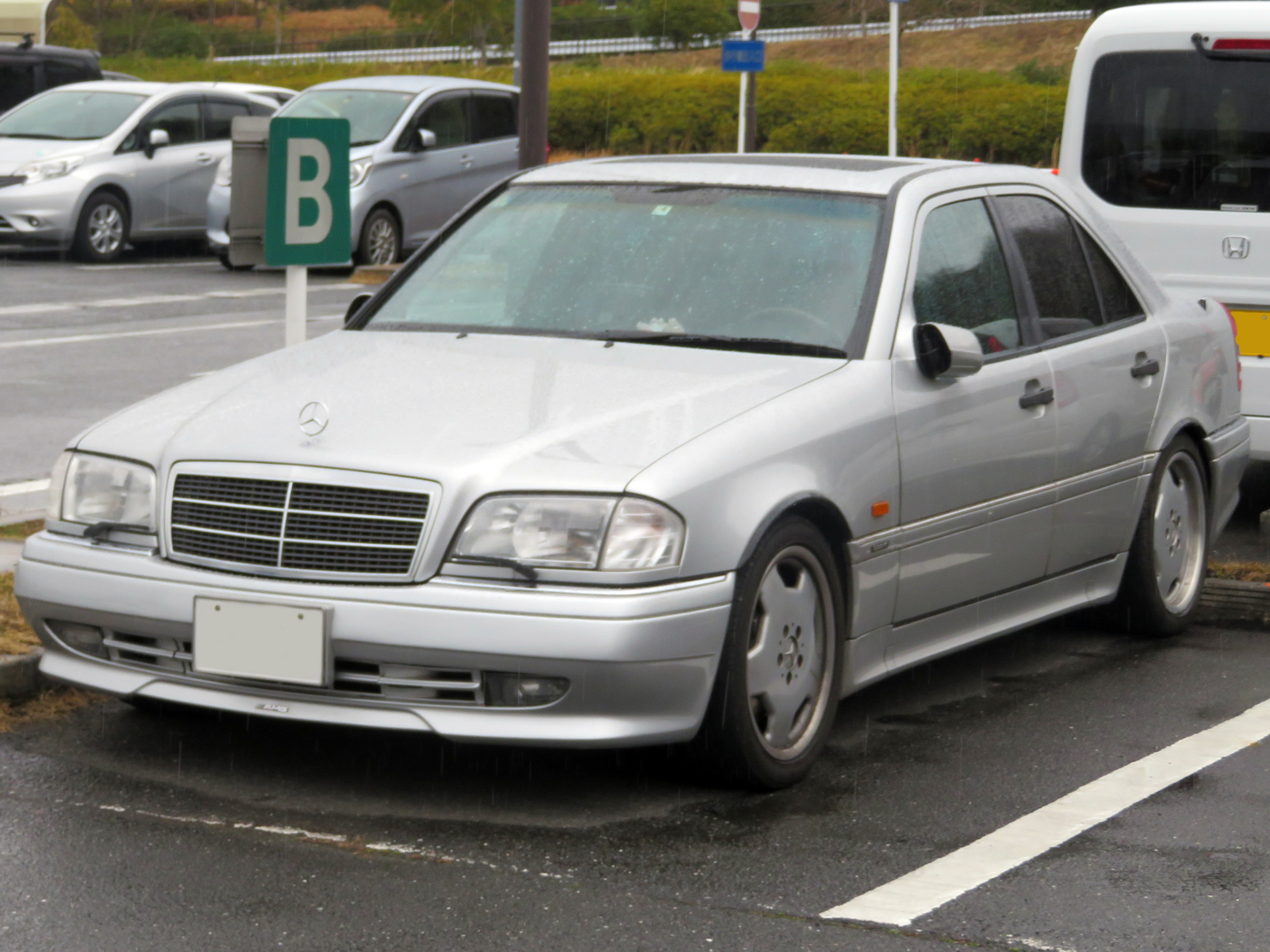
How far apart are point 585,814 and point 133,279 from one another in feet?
46.7

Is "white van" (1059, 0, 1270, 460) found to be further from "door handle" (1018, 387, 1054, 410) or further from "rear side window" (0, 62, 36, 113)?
"rear side window" (0, 62, 36, 113)

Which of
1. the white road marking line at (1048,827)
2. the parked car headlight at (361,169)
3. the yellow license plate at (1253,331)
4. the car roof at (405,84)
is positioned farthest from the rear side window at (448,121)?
the white road marking line at (1048,827)

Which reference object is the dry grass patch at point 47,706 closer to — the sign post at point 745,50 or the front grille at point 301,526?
the front grille at point 301,526

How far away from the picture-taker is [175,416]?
505cm

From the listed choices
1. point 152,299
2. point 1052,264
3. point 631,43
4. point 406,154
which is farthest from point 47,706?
point 631,43

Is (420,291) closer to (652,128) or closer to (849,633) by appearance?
(849,633)

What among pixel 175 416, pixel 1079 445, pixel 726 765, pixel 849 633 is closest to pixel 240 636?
pixel 175 416

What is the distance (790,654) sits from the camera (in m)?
4.96

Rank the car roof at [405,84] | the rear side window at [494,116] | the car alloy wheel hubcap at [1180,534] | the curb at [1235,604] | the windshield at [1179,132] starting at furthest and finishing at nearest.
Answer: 1. the rear side window at [494,116]
2. the car roof at [405,84]
3. the windshield at [1179,132]
4. the curb at [1235,604]
5. the car alloy wheel hubcap at [1180,534]

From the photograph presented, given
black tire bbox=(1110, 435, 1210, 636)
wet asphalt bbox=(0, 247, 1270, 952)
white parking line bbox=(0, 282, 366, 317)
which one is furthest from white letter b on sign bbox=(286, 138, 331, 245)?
white parking line bbox=(0, 282, 366, 317)

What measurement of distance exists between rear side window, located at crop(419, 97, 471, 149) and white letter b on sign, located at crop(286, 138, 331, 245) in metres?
13.3

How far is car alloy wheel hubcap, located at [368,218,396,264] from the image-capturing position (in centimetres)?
1938

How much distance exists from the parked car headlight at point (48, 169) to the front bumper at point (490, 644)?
49.2 ft

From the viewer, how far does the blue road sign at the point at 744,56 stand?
17.6 m
